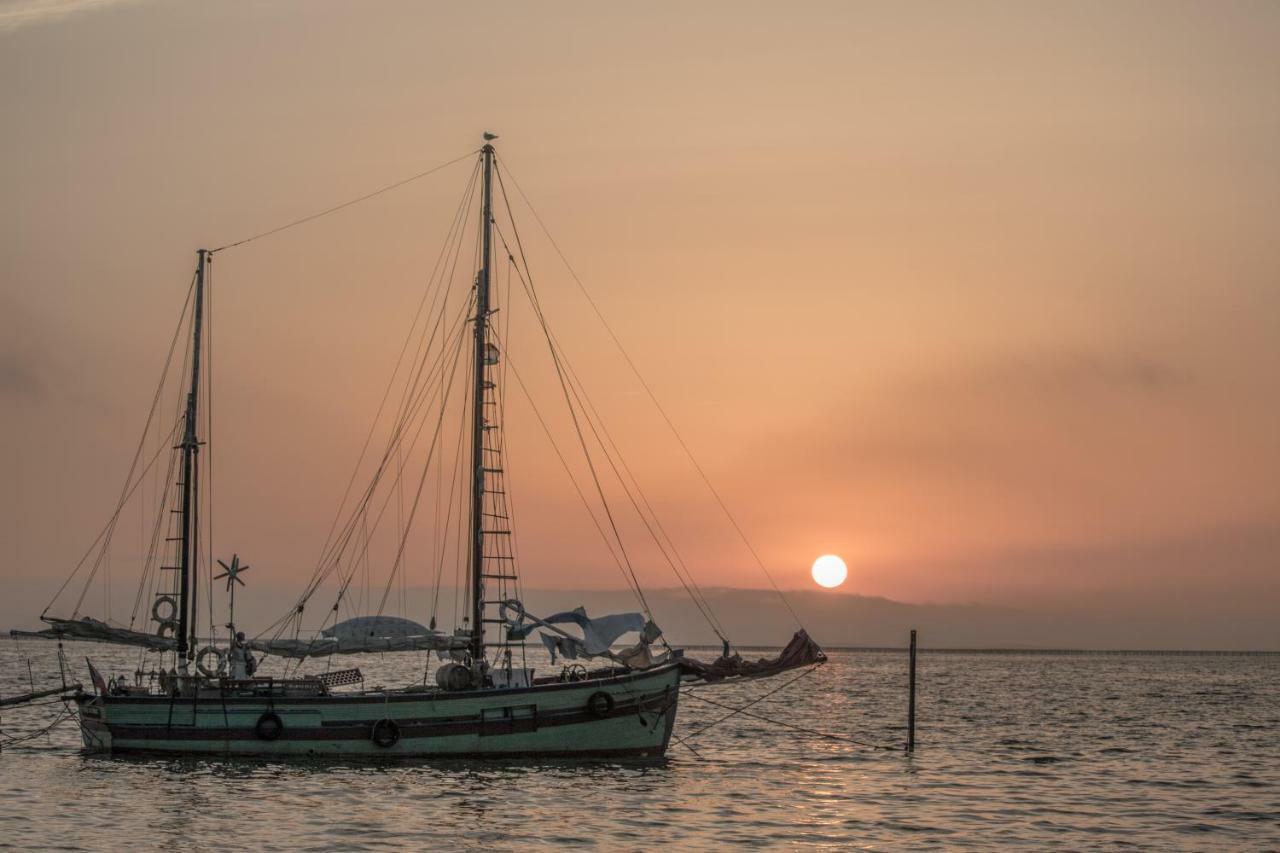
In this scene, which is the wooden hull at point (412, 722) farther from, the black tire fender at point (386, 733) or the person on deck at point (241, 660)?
the person on deck at point (241, 660)

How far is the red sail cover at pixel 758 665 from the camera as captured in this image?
195 feet

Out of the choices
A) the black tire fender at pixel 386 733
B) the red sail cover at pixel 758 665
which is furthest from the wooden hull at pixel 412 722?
the red sail cover at pixel 758 665

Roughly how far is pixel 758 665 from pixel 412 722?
48.8ft

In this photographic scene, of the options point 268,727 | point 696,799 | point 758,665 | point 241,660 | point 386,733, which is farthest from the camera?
point 758,665

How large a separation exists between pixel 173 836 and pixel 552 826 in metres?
10.9

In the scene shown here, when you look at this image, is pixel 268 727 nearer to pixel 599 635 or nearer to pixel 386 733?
pixel 386 733

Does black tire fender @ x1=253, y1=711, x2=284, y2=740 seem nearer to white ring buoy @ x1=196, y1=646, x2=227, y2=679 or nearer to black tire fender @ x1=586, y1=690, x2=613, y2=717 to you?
white ring buoy @ x1=196, y1=646, x2=227, y2=679

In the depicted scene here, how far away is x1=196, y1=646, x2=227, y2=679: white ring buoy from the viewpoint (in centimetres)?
5988

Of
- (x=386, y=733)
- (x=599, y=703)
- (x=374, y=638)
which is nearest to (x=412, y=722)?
(x=386, y=733)

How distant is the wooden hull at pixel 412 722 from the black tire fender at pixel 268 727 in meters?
0.04

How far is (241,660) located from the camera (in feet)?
197

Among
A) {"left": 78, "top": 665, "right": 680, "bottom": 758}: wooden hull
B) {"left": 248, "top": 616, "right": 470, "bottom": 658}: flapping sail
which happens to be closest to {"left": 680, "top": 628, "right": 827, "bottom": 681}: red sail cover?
{"left": 78, "top": 665, "right": 680, "bottom": 758}: wooden hull

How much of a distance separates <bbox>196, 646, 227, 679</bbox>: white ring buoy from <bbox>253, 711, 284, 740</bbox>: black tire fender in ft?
11.5

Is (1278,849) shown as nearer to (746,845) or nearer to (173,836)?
(746,845)
